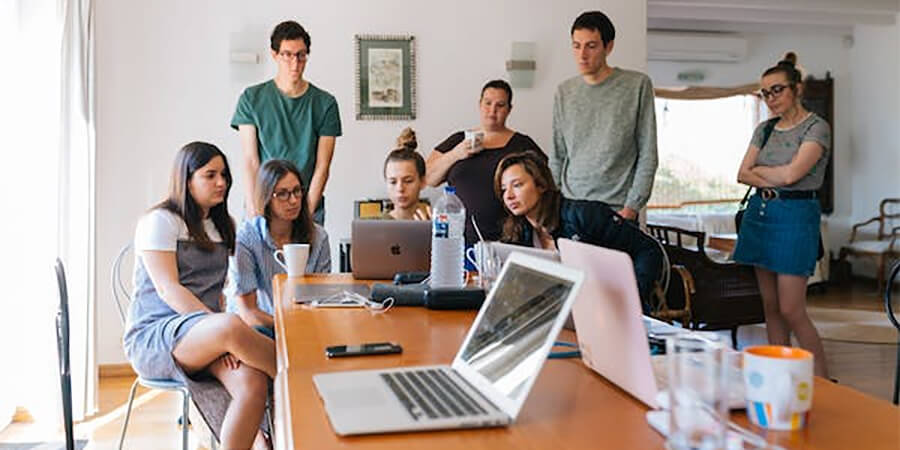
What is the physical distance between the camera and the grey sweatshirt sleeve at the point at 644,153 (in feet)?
10.3

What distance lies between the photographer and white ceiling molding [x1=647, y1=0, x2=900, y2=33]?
264 inches

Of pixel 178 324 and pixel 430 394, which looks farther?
pixel 178 324

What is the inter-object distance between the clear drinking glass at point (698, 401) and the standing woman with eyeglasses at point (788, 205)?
280 centimetres

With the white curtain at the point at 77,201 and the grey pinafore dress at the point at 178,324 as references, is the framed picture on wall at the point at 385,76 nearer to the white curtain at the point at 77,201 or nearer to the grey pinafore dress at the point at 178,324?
the white curtain at the point at 77,201

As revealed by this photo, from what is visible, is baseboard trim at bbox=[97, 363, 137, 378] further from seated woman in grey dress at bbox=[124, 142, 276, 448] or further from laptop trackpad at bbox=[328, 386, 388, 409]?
laptop trackpad at bbox=[328, 386, 388, 409]

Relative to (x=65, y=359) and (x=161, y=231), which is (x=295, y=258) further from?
(x=65, y=359)

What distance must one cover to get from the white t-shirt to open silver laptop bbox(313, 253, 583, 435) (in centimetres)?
143

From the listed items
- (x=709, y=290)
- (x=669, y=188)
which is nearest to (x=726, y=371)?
(x=709, y=290)

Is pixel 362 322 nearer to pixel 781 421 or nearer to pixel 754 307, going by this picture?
pixel 781 421

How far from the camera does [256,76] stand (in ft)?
14.3

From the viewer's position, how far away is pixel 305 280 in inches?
90.7

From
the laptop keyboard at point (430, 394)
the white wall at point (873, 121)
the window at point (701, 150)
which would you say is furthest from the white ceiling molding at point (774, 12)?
the laptop keyboard at point (430, 394)

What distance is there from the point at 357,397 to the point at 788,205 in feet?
9.34

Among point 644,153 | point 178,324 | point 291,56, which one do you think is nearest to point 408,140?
point 291,56
